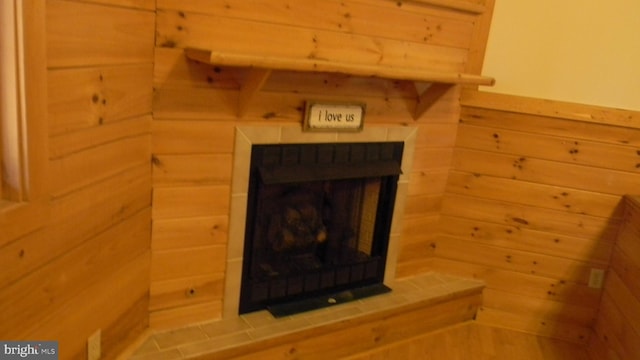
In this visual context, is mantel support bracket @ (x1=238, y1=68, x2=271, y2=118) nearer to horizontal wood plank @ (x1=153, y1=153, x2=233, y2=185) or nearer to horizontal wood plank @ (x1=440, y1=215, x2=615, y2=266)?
horizontal wood plank @ (x1=153, y1=153, x2=233, y2=185)

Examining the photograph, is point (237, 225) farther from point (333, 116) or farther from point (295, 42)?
point (295, 42)

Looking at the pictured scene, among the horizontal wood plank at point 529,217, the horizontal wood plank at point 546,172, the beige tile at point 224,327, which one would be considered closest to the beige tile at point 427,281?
the horizontal wood plank at point 529,217

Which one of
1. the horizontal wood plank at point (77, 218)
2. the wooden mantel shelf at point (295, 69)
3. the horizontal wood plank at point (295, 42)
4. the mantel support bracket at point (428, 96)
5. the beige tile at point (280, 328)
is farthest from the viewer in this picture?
the mantel support bracket at point (428, 96)

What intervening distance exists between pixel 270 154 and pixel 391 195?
0.69 meters

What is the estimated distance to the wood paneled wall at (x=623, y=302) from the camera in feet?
7.11

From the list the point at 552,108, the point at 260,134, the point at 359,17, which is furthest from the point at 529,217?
the point at 260,134

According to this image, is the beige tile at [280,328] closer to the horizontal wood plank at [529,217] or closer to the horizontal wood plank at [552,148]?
the horizontal wood plank at [529,217]

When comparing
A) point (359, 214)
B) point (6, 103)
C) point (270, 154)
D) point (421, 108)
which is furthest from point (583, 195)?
point (6, 103)

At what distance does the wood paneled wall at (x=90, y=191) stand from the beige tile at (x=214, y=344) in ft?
0.64

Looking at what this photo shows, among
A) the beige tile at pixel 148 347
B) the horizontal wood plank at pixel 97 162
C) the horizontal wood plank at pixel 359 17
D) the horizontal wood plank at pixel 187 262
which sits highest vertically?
the horizontal wood plank at pixel 359 17

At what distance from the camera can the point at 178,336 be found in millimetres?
1941

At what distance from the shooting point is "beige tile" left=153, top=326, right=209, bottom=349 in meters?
1.89

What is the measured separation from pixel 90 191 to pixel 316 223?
1129 millimetres

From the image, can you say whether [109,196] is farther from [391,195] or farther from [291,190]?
[391,195]
